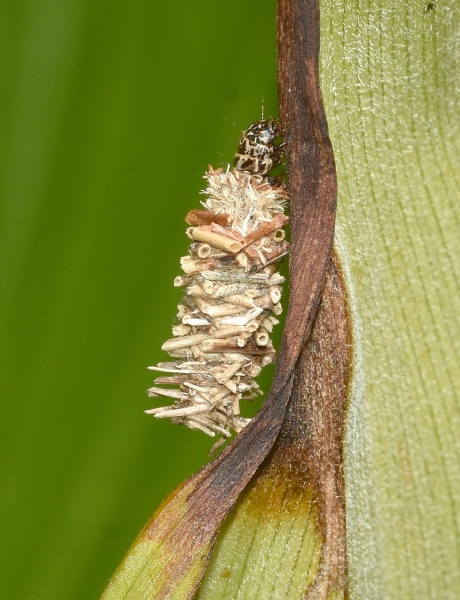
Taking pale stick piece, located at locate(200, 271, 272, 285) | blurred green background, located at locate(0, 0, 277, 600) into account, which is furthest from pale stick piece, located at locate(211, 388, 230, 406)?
blurred green background, located at locate(0, 0, 277, 600)

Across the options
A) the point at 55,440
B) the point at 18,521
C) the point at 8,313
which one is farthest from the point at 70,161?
the point at 18,521

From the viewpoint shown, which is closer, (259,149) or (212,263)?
(212,263)

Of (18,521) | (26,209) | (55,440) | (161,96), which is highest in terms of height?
(161,96)

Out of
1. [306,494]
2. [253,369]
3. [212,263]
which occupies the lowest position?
[306,494]

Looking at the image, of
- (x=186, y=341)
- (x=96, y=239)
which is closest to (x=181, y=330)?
(x=186, y=341)

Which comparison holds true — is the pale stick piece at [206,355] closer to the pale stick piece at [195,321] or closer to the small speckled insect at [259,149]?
the pale stick piece at [195,321]

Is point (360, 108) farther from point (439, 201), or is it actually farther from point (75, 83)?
point (75, 83)

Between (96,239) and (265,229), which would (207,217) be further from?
(96,239)

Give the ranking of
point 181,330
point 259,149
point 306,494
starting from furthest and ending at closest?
point 259,149
point 181,330
point 306,494
